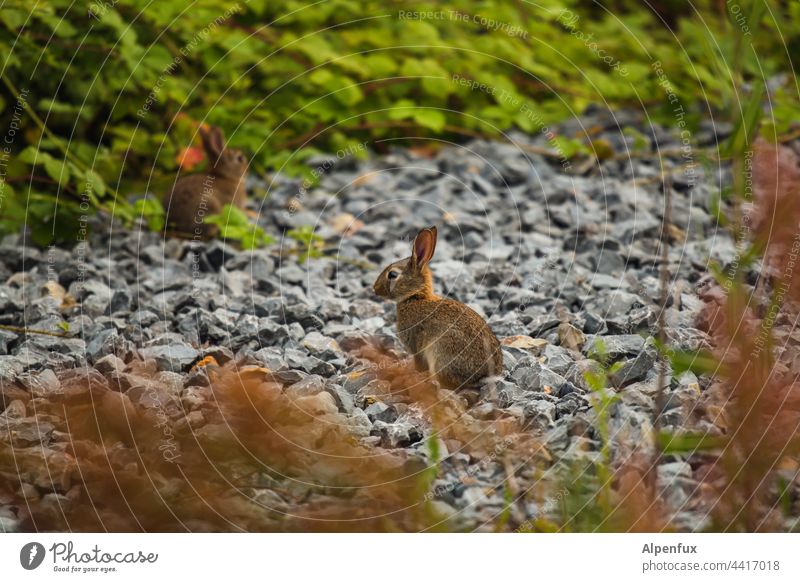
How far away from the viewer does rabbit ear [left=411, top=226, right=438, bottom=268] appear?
396 centimetres

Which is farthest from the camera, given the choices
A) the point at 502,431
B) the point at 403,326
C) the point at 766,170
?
the point at 403,326

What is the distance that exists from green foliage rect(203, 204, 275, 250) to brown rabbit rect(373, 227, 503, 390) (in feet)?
4.34

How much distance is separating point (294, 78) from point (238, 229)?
1.25 m

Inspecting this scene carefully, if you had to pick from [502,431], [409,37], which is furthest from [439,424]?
[409,37]

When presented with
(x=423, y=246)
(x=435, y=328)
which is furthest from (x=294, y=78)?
(x=435, y=328)

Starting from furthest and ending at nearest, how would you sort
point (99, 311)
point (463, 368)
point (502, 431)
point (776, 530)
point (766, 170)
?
point (99, 311) < point (463, 368) < point (502, 431) < point (776, 530) < point (766, 170)

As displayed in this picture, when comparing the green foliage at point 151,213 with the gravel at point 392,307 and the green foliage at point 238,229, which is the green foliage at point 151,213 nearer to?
the gravel at point 392,307

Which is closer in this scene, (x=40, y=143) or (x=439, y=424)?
(x=439, y=424)

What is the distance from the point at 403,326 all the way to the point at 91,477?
1442 millimetres

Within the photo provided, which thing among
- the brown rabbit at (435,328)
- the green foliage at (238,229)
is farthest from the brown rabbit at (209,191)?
the brown rabbit at (435,328)

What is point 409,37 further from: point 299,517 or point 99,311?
point 299,517

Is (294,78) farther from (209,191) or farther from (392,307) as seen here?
(392,307)

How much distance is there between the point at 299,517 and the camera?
119 inches

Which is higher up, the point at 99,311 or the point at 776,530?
the point at 99,311
